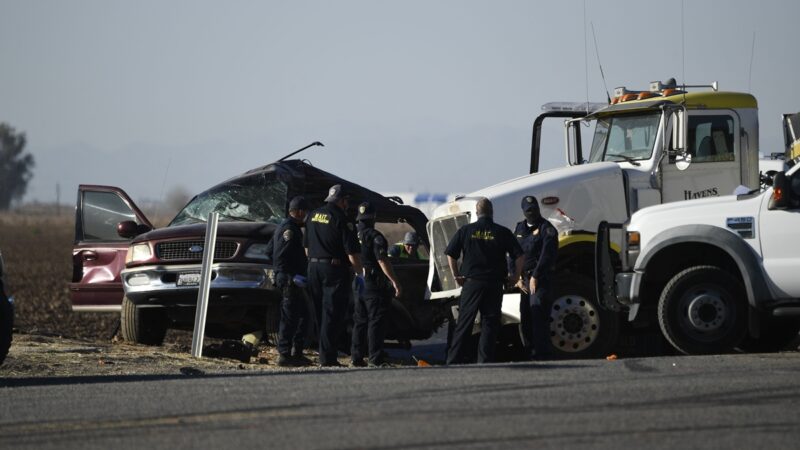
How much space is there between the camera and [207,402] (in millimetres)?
9727

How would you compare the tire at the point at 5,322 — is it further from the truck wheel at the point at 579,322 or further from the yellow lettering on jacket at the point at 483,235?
the truck wheel at the point at 579,322

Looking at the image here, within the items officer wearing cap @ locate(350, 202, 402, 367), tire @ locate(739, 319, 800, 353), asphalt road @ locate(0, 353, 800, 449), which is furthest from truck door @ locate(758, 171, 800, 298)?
officer wearing cap @ locate(350, 202, 402, 367)

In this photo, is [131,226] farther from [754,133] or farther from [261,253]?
[754,133]

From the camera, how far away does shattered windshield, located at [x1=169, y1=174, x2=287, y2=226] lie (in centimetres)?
1681

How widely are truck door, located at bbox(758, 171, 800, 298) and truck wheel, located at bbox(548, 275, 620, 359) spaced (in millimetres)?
1932

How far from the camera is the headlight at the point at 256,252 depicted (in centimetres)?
1584

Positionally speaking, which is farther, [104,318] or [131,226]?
[104,318]

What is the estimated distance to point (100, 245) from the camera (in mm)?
17609

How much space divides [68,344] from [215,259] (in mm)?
2645

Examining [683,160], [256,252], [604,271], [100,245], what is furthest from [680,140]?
[100,245]

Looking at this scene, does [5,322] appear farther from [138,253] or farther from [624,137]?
[624,137]

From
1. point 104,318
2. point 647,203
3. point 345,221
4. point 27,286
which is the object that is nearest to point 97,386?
point 345,221

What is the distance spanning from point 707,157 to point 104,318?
51.1ft

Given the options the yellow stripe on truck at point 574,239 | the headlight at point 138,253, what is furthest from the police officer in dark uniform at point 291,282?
the yellow stripe on truck at point 574,239
